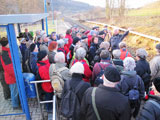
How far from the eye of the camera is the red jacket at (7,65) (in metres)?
3.38

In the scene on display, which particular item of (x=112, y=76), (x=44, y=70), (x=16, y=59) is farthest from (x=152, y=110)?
(x=16, y=59)

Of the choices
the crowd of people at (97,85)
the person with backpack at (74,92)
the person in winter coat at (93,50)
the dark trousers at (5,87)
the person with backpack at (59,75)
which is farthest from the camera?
the person in winter coat at (93,50)

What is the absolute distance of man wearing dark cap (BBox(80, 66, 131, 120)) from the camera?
75.8 inches

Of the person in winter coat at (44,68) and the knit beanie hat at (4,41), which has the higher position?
the knit beanie hat at (4,41)

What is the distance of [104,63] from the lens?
3.35 meters

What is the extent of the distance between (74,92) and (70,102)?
→ 221 millimetres

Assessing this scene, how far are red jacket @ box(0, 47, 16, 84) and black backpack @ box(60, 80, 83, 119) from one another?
1.65 metres

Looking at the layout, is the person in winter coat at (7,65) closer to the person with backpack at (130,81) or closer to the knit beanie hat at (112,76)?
the knit beanie hat at (112,76)

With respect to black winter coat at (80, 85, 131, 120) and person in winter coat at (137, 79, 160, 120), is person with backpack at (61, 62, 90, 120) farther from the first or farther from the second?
person in winter coat at (137, 79, 160, 120)

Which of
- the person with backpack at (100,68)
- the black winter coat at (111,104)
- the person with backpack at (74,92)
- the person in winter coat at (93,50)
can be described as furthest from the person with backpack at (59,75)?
the person in winter coat at (93,50)

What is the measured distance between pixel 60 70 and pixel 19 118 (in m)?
1.83

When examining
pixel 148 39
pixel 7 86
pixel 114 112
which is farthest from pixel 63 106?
pixel 148 39

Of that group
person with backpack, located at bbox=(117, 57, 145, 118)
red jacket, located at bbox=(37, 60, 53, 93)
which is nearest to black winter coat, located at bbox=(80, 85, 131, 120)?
person with backpack, located at bbox=(117, 57, 145, 118)

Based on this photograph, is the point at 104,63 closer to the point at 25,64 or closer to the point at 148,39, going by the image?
the point at 25,64
